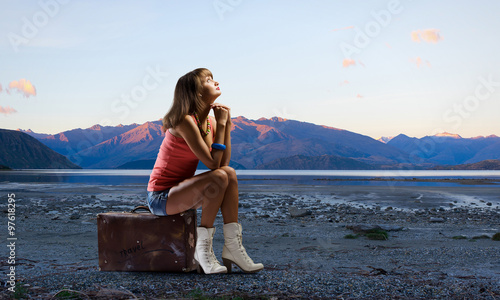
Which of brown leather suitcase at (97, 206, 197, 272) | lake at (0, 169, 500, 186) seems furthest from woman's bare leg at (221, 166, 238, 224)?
lake at (0, 169, 500, 186)

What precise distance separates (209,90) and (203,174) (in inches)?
43.3

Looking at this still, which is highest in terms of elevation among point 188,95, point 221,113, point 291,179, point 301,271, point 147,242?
point 188,95

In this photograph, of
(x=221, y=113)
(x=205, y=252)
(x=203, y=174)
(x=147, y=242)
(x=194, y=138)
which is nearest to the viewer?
(x=194, y=138)

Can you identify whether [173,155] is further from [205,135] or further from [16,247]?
[16,247]

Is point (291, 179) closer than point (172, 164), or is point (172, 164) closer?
point (172, 164)

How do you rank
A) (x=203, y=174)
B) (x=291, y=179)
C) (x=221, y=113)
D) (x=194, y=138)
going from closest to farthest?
(x=194, y=138) → (x=203, y=174) → (x=221, y=113) → (x=291, y=179)

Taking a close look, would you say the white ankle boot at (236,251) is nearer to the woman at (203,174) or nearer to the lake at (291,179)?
the woman at (203,174)

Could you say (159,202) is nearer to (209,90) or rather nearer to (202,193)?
(202,193)

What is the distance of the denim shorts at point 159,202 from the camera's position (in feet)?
18.8

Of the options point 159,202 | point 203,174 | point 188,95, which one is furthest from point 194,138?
point 159,202

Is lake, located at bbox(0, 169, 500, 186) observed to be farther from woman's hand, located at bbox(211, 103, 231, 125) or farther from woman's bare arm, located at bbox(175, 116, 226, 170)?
woman's bare arm, located at bbox(175, 116, 226, 170)

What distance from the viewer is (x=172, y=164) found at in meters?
5.74

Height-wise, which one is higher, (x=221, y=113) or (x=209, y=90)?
(x=209, y=90)

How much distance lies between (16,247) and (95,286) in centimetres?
453
